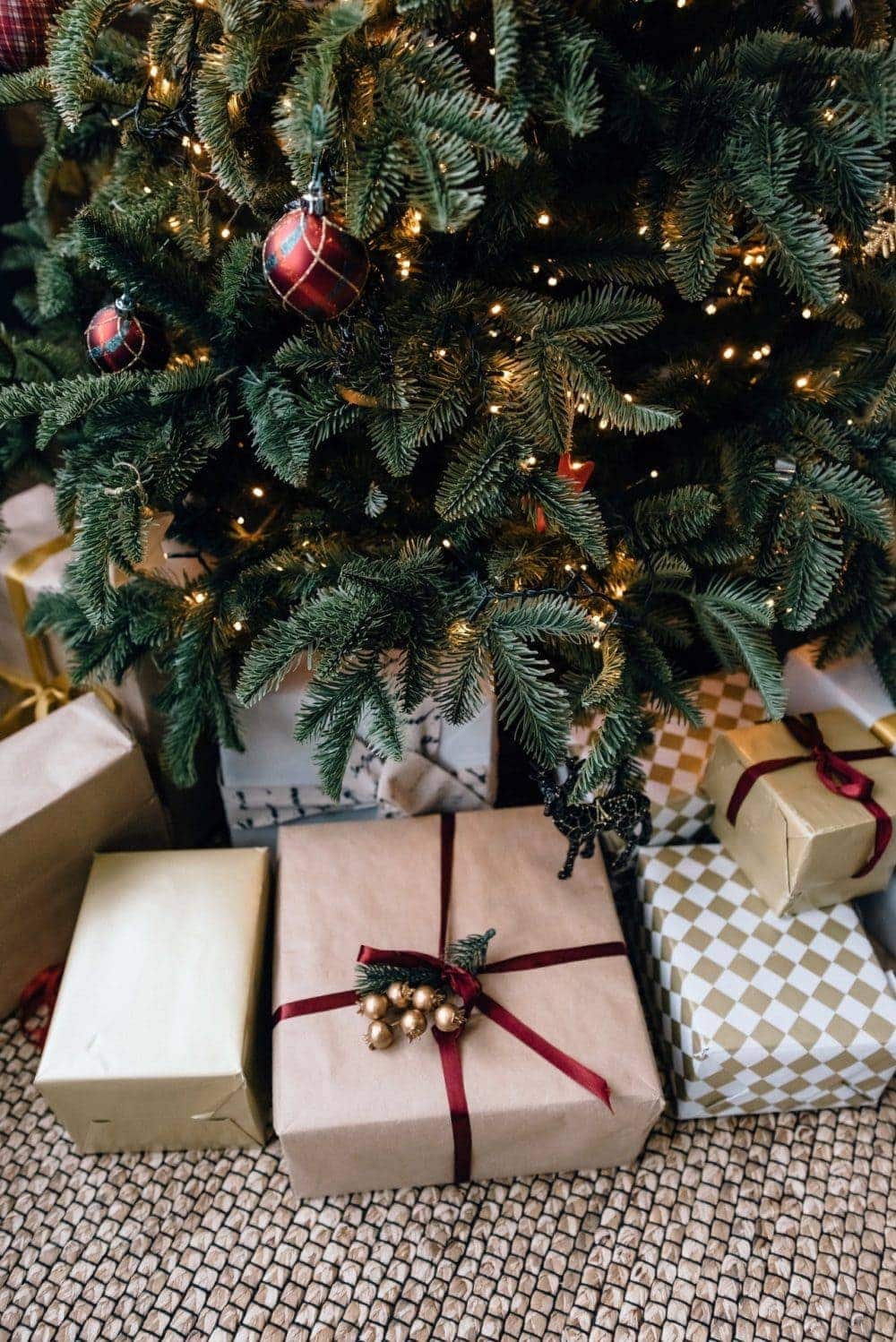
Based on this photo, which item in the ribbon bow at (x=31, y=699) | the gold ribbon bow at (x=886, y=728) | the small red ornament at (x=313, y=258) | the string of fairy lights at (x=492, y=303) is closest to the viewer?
the small red ornament at (x=313, y=258)

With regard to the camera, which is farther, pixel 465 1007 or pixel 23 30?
pixel 465 1007

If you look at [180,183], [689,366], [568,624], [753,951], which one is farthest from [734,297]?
[753,951]

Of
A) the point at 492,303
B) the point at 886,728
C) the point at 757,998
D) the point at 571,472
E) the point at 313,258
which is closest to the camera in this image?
the point at 313,258

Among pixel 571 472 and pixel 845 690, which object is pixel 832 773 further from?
pixel 571 472

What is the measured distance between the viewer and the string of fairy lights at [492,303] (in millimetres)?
727

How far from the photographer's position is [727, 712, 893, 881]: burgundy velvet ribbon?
955 mm

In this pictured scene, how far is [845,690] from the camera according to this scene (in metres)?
1.11

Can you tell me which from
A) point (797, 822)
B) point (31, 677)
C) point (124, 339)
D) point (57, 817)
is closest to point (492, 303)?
point (124, 339)

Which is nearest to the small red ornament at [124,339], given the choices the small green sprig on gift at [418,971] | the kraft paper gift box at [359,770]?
the kraft paper gift box at [359,770]

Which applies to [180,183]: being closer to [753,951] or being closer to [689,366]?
[689,366]

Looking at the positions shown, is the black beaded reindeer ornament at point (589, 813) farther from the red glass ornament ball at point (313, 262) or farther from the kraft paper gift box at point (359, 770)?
the red glass ornament ball at point (313, 262)

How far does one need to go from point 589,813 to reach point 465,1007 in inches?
9.6

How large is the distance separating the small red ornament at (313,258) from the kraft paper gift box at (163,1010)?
661 mm

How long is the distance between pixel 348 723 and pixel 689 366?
0.49m
